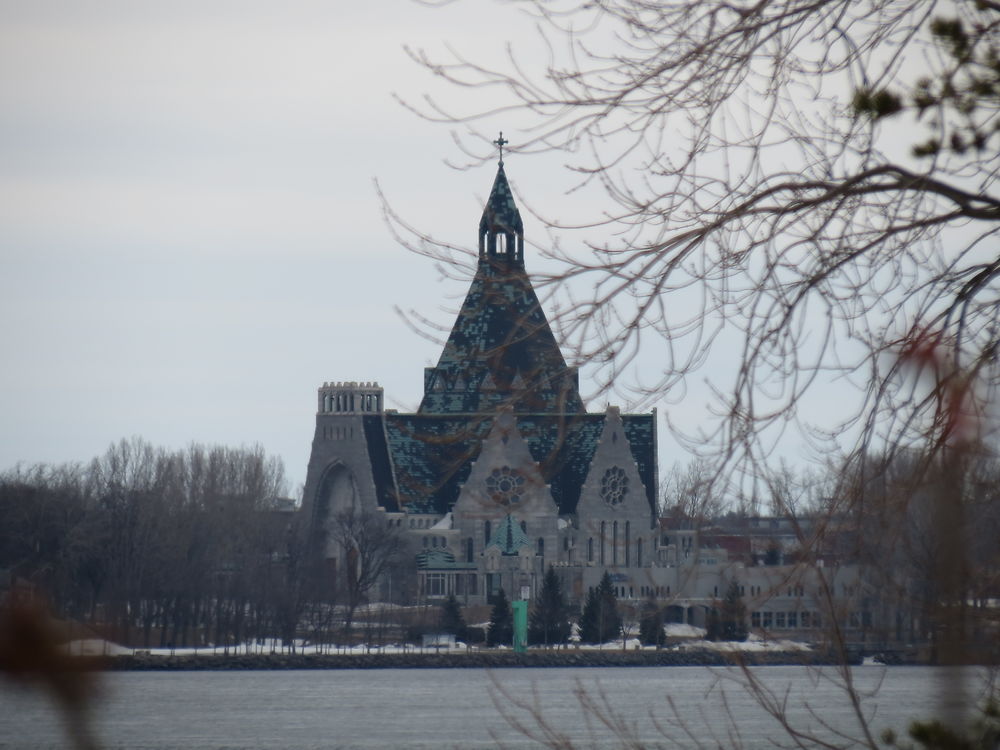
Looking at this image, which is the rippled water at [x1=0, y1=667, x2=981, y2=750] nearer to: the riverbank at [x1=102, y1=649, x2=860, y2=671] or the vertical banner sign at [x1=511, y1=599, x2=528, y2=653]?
the riverbank at [x1=102, y1=649, x2=860, y2=671]

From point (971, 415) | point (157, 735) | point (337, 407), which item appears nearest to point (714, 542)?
Answer: point (971, 415)

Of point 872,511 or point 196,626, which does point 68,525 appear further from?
point 872,511

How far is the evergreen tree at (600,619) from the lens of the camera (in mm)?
80250

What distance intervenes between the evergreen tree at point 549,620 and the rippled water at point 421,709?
19.1 ft

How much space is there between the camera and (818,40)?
6.06 m

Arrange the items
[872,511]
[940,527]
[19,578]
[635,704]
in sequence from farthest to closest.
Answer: [635,704] < [872,511] < [940,527] < [19,578]

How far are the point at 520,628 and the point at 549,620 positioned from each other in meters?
3.24

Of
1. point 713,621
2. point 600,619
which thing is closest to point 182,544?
point 600,619

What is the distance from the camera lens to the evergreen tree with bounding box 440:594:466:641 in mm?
83125

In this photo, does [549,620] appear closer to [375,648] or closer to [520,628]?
[520,628]

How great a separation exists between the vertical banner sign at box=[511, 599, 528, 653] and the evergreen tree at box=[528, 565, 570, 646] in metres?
1.57

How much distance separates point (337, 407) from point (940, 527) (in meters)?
94.8

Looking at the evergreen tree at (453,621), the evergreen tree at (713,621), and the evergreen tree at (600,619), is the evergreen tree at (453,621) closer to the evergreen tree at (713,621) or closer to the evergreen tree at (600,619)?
the evergreen tree at (600,619)

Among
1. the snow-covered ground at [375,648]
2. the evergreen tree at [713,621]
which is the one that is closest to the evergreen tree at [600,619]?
the snow-covered ground at [375,648]
